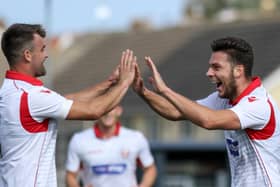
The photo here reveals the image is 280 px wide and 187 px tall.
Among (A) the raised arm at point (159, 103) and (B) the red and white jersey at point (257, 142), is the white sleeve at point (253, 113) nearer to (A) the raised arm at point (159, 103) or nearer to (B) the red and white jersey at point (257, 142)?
(B) the red and white jersey at point (257, 142)

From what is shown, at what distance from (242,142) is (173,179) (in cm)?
1510

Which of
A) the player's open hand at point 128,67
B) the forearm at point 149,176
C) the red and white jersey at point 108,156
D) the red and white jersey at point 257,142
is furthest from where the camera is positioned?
the forearm at point 149,176

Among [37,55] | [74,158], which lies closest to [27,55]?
[37,55]

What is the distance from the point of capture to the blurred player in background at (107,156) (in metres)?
13.2

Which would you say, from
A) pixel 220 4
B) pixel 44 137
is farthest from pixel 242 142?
pixel 220 4

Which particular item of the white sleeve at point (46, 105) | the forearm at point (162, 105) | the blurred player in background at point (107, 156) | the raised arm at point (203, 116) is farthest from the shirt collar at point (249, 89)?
the blurred player in background at point (107, 156)

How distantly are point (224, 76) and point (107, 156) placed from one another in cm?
441

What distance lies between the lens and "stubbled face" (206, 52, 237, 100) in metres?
9.12

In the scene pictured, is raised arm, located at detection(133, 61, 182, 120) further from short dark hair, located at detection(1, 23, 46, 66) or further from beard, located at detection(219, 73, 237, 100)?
short dark hair, located at detection(1, 23, 46, 66)

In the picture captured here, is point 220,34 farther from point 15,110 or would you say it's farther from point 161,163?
point 15,110

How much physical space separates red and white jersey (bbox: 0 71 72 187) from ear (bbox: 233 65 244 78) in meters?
1.41

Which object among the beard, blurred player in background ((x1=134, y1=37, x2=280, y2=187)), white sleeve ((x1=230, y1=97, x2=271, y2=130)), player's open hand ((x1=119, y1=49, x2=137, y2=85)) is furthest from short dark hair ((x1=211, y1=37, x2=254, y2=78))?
player's open hand ((x1=119, y1=49, x2=137, y2=85))

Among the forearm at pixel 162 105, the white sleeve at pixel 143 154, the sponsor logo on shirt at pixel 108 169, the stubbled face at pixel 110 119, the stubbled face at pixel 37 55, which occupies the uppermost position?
the stubbled face at pixel 37 55

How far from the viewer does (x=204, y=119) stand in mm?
8891
